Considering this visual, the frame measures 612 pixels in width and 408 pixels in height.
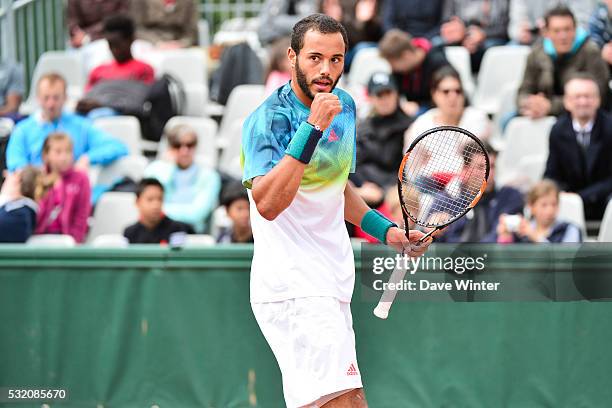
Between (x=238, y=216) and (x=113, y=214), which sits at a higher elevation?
(x=238, y=216)

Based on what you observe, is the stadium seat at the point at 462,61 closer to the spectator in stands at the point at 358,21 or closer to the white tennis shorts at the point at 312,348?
the spectator in stands at the point at 358,21

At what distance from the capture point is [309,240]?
183 inches

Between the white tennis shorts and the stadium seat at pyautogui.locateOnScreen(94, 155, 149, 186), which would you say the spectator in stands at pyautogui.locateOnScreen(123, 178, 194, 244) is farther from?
the white tennis shorts

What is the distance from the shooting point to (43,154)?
9133mm

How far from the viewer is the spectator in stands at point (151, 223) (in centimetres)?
823

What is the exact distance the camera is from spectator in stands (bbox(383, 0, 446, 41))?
1123 cm

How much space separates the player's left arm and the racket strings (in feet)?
0.32

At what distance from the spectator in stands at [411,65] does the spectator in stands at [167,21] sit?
2541 millimetres

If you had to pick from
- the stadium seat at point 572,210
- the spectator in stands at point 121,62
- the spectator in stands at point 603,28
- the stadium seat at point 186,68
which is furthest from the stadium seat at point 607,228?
the spectator in stands at point 121,62

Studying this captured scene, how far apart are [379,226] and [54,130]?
5339 millimetres

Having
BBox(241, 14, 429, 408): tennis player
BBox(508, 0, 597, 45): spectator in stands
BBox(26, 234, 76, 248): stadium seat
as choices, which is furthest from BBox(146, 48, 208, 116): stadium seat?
BBox(241, 14, 429, 408): tennis player

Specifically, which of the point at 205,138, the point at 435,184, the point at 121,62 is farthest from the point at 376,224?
the point at 121,62

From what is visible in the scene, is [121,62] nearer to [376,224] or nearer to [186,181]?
[186,181]

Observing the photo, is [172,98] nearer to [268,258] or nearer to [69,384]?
[69,384]
